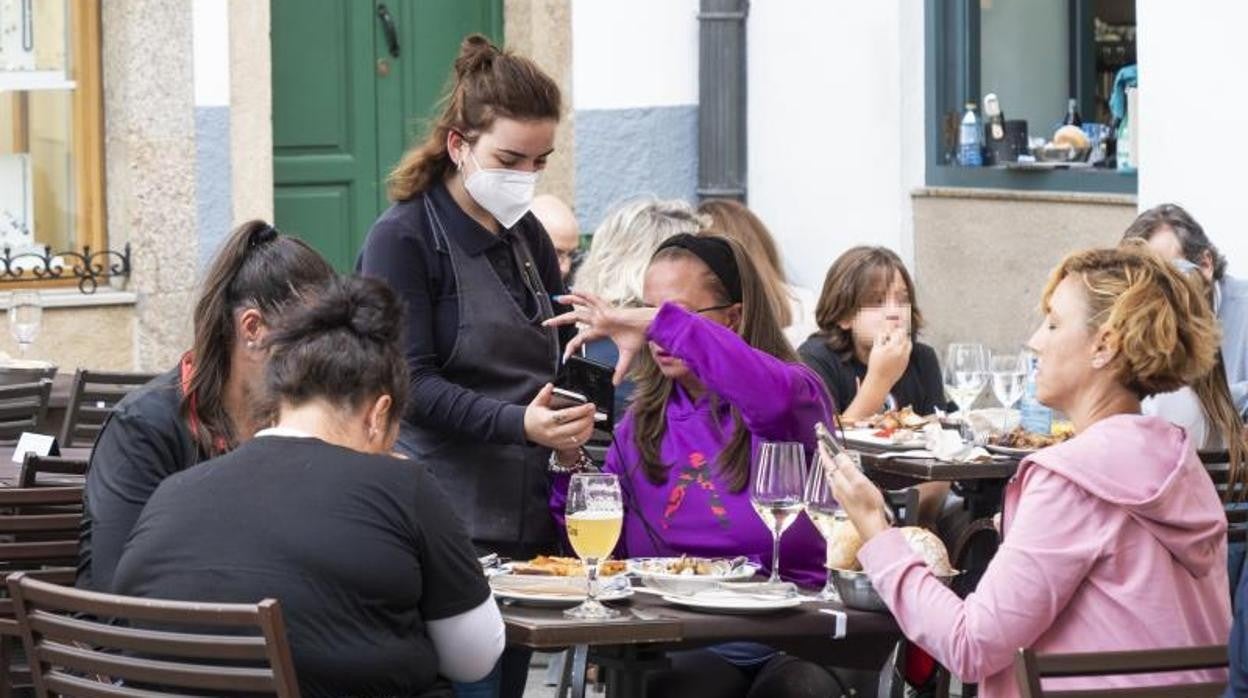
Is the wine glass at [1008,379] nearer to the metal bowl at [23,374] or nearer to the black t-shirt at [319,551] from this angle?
the metal bowl at [23,374]

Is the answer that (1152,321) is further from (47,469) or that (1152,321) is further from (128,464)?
(47,469)

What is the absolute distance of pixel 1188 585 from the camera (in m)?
4.13

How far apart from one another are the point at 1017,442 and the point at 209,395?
3743mm

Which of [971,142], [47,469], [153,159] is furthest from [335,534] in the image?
[971,142]

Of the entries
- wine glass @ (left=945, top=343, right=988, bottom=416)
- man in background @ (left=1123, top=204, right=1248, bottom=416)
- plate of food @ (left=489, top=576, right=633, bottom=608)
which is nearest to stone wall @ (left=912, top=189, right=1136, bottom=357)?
man in background @ (left=1123, top=204, right=1248, bottom=416)

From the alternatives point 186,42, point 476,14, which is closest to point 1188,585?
point 186,42

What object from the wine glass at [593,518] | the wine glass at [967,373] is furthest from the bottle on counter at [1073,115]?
the wine glass at [593,518]

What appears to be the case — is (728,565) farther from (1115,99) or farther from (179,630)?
(1115,99)

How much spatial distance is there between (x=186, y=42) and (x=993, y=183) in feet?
11.6

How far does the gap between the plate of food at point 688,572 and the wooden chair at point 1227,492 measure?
1955 mm

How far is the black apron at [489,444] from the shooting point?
540cm

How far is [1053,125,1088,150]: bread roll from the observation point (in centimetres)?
1086

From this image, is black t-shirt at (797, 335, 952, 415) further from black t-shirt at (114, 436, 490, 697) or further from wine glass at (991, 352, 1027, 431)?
black t-shirt at (114, 436, 490, 697)

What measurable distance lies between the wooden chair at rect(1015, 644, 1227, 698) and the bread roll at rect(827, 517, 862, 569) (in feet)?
2.86
